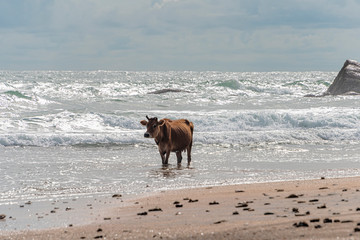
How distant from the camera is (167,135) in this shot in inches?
593

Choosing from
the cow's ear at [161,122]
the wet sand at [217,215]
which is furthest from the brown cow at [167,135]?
the wet sand at [217,215]

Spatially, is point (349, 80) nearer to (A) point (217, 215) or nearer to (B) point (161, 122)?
(B) point (161, 122)

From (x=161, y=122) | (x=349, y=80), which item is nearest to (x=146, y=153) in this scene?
(x=161, y=122)

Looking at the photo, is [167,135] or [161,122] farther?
[167,135]

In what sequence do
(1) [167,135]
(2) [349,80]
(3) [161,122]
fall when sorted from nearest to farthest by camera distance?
(3) [161,122] < (1) [167,135] < (2) [349,80]

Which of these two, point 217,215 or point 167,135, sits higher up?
point 167,135

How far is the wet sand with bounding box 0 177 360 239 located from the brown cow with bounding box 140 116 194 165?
14.4 feet

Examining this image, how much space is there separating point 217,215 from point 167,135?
304 inches

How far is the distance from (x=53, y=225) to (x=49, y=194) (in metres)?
3.08

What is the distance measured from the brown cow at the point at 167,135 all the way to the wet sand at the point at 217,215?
14.4 feet

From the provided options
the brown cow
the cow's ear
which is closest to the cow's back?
the brown cow

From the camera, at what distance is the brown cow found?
14633 mm

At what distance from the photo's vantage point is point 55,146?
68.1 feet

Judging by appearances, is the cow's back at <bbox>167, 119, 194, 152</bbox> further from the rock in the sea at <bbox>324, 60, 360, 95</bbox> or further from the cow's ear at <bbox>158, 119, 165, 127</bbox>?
the rock in the sea at <bbox>324, 60, 360, 95</bbox>
